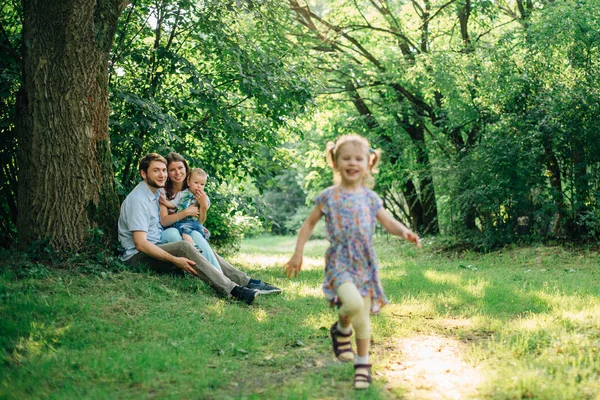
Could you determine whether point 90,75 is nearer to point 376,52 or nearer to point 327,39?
point 327,39

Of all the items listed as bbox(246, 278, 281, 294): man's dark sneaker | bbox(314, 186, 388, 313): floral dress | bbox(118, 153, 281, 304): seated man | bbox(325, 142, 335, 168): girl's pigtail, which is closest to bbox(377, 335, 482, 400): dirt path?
bbox(314, 186, 388, 313): floral dress

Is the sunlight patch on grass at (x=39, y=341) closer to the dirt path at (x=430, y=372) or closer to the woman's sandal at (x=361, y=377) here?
the woman's sandal at (x=361, y=377)

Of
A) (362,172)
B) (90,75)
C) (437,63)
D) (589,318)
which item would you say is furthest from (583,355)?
(437,63)

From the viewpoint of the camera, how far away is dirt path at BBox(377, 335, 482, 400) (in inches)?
161

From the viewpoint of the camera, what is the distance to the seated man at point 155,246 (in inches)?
279

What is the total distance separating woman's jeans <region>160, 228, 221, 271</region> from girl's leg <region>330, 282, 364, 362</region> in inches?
127

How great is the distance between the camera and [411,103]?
57.6 ft

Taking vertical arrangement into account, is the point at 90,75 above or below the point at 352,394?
above

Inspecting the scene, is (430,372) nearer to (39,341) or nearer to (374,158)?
(374,158)

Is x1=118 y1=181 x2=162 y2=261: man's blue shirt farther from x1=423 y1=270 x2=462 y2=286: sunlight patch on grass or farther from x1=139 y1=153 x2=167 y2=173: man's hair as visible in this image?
x1=423 y1=270 x2=462 y2=286: sunlight patch on grass

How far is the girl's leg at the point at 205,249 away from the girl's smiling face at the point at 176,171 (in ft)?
2.42

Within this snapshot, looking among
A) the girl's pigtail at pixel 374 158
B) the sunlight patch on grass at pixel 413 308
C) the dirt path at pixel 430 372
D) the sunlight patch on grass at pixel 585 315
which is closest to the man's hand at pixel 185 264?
the sunlight patch on grass at pixel 413 308

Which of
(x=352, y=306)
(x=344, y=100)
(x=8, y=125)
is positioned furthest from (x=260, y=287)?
(x=344, y=100)

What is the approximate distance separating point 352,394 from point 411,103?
14.4 meters
